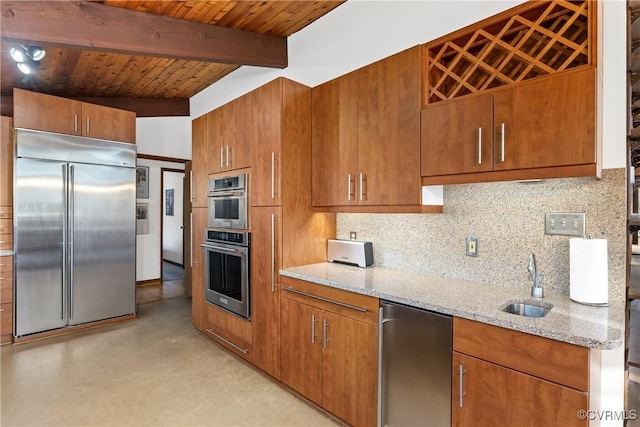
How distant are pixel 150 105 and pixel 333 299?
14.6ft

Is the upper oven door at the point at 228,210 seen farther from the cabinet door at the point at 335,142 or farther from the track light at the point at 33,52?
the track light at the point at 33,52

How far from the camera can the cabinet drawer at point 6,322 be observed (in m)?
3.33

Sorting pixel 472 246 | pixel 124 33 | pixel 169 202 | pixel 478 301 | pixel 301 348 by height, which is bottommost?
pixel 301 348

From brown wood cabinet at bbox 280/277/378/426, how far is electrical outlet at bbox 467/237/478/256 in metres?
0.74

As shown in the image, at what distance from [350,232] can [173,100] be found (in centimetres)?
388

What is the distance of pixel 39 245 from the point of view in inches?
135

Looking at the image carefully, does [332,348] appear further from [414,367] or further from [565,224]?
[565,224]

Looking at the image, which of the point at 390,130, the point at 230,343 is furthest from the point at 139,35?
the point at 230,343

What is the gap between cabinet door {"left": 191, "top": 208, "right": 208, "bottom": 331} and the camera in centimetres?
352

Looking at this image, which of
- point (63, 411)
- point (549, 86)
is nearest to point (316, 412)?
point (63, 411)

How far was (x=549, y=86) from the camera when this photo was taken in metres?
1.54

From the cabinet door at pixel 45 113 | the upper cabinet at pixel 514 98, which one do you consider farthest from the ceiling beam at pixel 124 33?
the upper cabinet at pixel 514 98

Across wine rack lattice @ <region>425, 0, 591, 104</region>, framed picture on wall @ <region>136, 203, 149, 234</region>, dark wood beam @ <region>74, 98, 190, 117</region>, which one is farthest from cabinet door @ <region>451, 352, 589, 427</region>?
framed picture on wall @ <region>136, 203, 149, 234</region>

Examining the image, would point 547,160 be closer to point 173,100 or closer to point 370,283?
point 370,283
